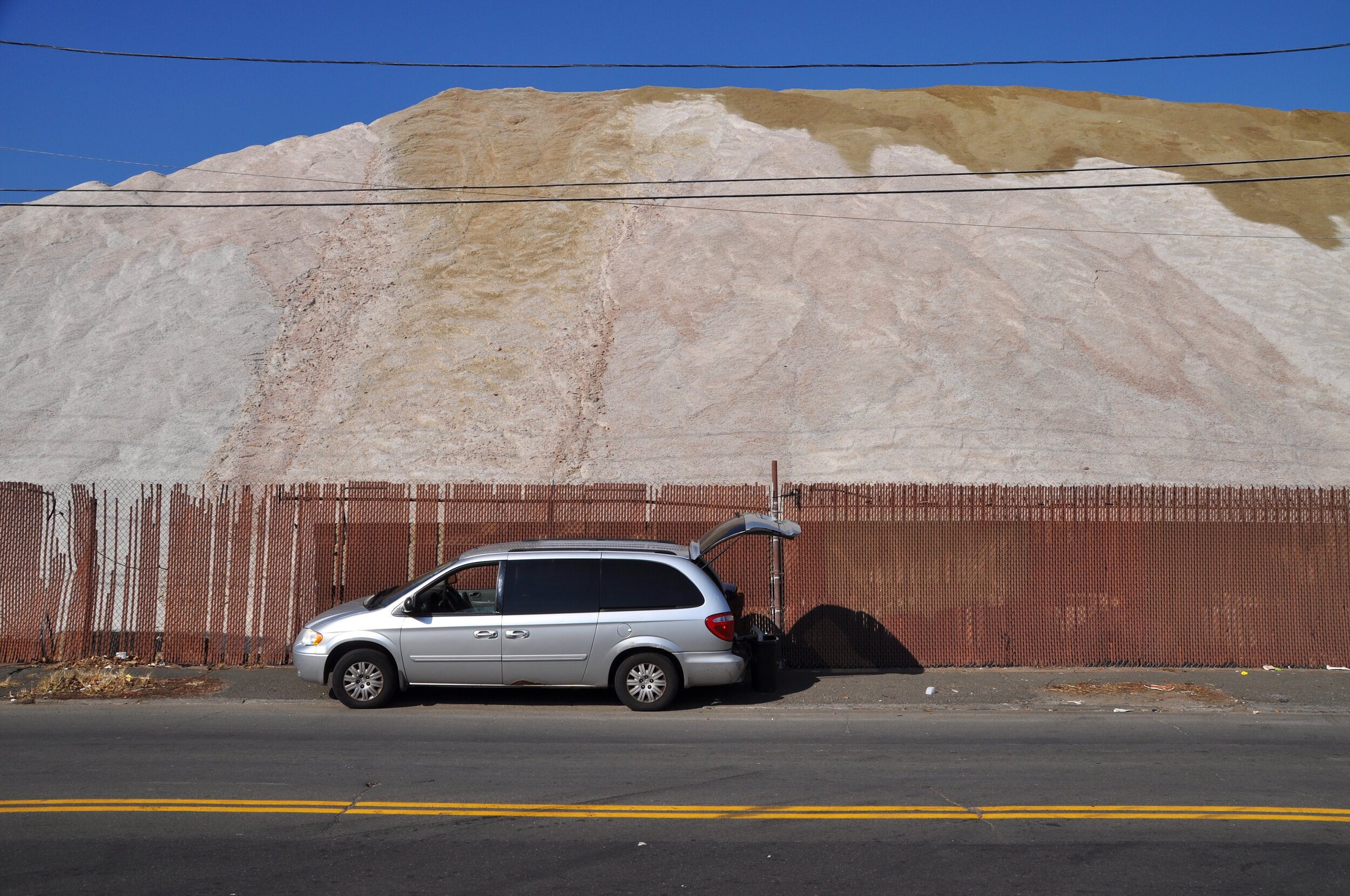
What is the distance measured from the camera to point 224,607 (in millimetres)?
12609

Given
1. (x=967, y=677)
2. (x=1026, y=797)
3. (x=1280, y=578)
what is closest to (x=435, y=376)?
(x=967, y=677)

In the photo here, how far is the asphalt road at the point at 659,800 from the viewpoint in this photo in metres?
5.42

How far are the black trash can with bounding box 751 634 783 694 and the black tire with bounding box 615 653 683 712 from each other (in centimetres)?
123

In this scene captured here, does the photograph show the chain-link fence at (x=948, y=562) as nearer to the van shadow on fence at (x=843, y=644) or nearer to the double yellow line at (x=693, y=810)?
the van shadow on fence at (x=843, y=644)

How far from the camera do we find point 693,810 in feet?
21.8

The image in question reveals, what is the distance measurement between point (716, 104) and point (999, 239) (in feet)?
53.7

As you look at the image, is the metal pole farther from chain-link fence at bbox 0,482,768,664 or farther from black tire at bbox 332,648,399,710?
black tire at bbox 332,648,399,710

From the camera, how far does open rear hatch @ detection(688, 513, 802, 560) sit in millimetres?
10867

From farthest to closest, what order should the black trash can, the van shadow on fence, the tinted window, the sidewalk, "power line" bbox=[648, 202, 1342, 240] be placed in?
"power line" bbox=[648, 202, 1342, 240]
the van shadow on fence
the black trash can
the sidewalk
the tinted window

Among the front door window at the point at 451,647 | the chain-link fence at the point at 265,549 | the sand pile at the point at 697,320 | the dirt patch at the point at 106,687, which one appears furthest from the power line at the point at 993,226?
the dirt patch at the point at 106,687

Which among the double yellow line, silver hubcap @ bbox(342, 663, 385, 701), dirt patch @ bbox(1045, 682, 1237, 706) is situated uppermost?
silver hubcap @ bbox(342, 663, 385, 701)

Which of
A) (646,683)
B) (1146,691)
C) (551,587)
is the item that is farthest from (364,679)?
(1146,691)

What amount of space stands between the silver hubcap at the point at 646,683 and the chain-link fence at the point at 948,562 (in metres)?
2.75

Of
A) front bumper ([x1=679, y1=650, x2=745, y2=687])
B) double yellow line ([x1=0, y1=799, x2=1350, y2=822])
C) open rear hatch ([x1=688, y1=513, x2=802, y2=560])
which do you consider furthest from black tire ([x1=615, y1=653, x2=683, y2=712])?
double yellow line ([x1=0, y1=799, x2=1350, y2=822])
